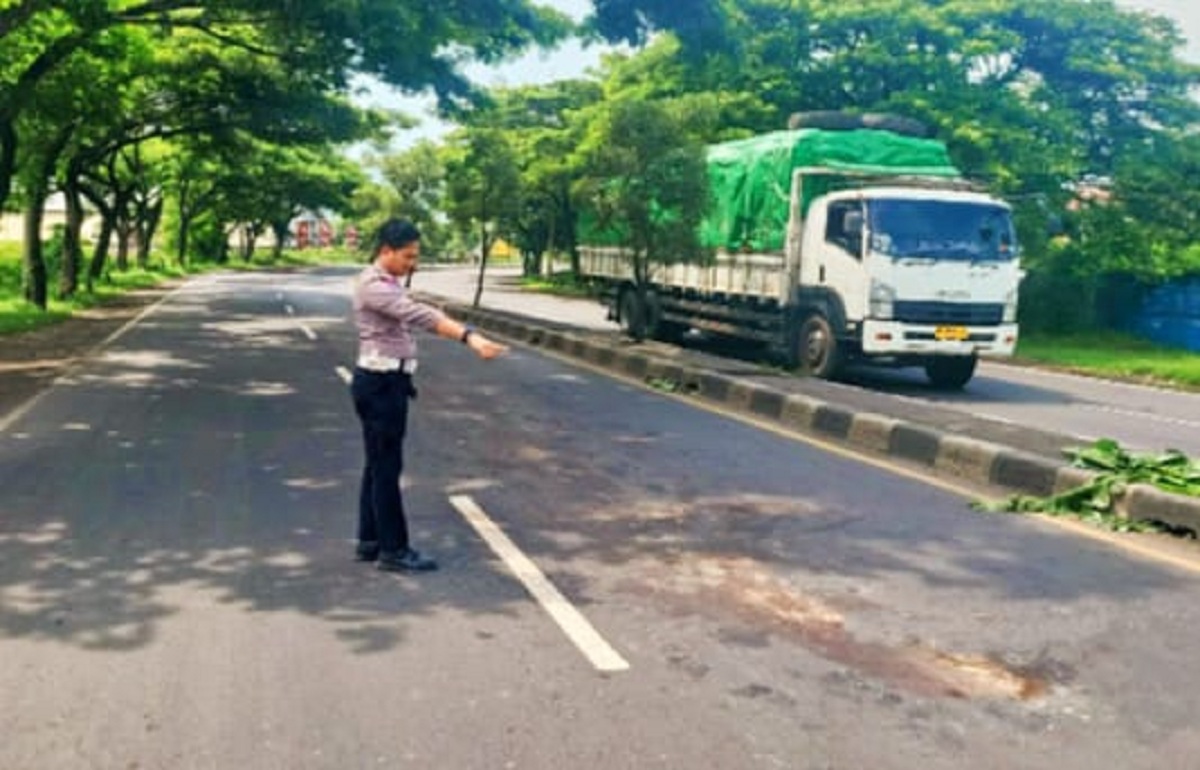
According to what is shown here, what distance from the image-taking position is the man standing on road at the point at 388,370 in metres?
5.39

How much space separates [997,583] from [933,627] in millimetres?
878

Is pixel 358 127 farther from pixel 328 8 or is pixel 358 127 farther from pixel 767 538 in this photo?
pixel 767 538

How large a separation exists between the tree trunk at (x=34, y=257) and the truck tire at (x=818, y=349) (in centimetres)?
1649

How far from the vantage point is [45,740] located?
3.57 metres

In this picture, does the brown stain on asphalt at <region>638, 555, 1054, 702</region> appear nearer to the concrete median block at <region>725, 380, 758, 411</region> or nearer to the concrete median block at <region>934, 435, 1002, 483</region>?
the concrete median block at <region>934, 435, 1002, 483</region>

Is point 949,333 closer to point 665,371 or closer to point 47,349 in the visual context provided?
point 665,371

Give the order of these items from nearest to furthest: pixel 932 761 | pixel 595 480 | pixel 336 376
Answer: pixel 932 761 < pixel 595 480 < pixel 336 376

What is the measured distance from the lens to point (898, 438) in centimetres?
952

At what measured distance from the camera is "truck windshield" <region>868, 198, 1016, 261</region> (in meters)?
13.7

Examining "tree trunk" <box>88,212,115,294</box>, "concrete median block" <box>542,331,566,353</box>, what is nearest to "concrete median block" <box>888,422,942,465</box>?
"concrete median block" <box>542,331,566,353</box>

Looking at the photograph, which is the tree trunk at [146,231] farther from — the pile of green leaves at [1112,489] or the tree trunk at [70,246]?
the pile of green leaves at [1112,489]

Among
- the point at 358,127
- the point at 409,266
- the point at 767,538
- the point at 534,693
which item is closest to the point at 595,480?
the point at 767,538

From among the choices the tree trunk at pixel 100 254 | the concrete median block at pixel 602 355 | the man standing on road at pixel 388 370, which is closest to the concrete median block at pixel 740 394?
the concrete median block at pixel 602 355

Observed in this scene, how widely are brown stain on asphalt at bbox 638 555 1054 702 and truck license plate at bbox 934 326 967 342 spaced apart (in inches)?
345
